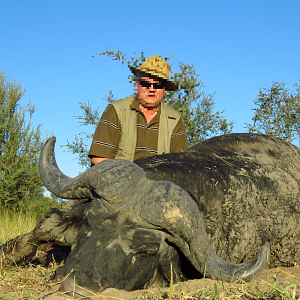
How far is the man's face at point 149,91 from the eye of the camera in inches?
178

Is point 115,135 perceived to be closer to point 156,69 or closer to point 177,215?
point 156,69

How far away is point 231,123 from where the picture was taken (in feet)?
36.8

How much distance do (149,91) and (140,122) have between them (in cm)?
43

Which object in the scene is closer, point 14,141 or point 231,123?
point 231,123

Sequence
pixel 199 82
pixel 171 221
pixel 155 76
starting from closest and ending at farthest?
1. pixel 171 221
2. pixel 155 76
3. pixel 199 82

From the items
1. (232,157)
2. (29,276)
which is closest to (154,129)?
(232,157)

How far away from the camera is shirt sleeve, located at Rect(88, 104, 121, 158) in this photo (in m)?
4.47

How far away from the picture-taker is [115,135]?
461 centimetres

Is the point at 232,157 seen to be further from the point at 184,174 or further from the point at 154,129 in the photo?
the point at 154,129

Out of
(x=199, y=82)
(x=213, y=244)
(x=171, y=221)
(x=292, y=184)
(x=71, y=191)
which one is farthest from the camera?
(x=199, y=82)

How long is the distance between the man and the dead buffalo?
808 mm

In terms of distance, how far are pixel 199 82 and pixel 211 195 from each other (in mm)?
8507

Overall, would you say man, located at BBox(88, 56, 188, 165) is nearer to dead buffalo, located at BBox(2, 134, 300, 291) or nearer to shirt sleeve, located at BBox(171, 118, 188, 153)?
shirt sleeve, located at BBox(171, 118, 188, 153)

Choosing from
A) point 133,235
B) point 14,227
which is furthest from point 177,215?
point 14,227
